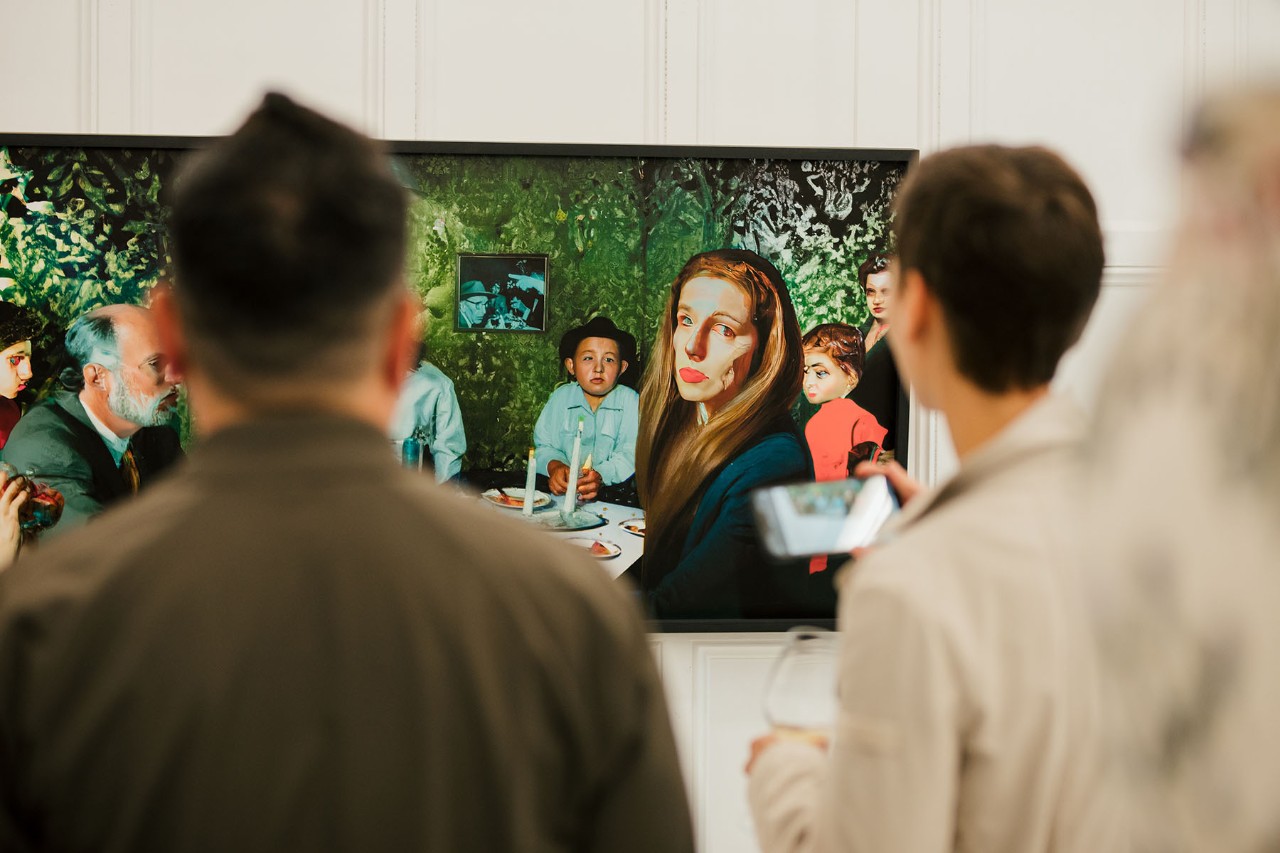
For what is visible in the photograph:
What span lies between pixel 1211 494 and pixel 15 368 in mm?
3124

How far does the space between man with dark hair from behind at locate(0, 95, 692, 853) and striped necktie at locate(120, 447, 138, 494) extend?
222 cm

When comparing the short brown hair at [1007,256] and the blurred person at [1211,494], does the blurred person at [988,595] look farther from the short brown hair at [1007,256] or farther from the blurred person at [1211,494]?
the blurred person at [1211,494]

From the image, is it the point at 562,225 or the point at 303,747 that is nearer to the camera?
the point at 303,747

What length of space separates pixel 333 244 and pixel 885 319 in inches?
94.7

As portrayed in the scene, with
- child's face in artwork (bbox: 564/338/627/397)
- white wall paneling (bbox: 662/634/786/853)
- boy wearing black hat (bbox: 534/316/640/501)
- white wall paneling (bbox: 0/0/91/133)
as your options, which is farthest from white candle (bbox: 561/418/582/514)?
white wall paneling (bbox: 0/0/91/133)

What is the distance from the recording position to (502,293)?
9.59 ft

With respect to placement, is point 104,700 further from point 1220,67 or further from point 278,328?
point 1220,67

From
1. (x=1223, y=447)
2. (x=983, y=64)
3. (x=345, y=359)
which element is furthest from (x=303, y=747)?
(x=983, y=64)

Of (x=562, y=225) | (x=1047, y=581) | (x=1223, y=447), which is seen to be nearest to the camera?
(x=1223, y=447)

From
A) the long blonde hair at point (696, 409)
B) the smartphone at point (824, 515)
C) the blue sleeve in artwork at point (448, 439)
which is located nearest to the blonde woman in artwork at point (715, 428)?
the long blonde hair at point (696, 409)

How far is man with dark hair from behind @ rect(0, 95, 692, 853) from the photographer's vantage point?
78 centimetres

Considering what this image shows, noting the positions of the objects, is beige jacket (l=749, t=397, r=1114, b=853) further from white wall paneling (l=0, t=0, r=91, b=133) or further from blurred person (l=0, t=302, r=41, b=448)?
white wall paneling (l=0, t=0, r=91, b=133)

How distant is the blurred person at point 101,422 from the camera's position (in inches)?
112

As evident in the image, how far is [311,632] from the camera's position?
31.2 inches
